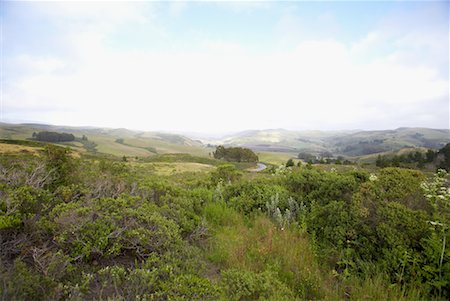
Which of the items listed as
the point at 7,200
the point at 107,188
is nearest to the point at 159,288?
the point at 7,200

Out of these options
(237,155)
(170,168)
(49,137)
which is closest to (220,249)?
(170,168)

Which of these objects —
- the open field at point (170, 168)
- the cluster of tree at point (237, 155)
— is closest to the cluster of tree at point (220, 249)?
the open field at point (170, 168)

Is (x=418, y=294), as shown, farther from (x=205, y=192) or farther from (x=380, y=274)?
(x=205, y=192)

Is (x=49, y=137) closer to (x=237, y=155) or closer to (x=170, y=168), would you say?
(x=237, y=155)

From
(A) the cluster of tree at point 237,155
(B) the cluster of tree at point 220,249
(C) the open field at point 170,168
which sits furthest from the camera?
(A) the cluster of tree at point 237,155

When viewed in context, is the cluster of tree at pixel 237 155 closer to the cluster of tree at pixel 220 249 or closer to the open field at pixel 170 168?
the open field at pixel 170 168

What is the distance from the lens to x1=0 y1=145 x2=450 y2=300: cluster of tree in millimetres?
3064

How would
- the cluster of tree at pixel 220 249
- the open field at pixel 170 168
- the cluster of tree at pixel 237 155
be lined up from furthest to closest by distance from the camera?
the cluster of tree at pixel 237 155
the open field at pixel 170 168
the cluster of tree at pixel 220 249

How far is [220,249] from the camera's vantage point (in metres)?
4.79

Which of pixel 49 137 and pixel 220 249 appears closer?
pixel 220 249

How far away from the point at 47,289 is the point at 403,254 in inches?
211

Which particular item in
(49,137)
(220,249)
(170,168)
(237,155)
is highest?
(220,249)

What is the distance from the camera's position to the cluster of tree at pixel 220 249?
3064 millimetres

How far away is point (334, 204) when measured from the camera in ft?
18.2
